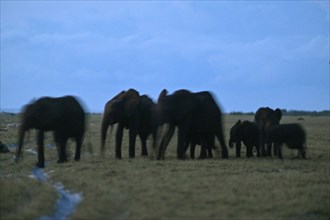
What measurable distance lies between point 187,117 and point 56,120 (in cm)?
530

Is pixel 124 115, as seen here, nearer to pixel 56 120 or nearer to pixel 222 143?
pixel 56 120

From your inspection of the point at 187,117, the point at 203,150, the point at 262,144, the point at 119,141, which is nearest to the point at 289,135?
the point at 262,144

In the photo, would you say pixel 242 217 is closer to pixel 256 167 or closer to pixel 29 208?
pixel 29 208

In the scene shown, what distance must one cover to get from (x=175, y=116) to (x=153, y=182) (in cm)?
713

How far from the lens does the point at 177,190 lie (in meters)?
14.2

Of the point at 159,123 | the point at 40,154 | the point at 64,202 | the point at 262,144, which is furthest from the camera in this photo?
the point at 262,144

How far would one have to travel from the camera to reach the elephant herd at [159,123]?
21.0m

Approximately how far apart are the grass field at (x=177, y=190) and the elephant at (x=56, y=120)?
1.22 metres

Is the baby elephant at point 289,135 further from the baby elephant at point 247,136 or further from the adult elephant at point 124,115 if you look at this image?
the adult elephant at point 124,115

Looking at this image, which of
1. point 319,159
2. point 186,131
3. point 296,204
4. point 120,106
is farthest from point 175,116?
point 296,204

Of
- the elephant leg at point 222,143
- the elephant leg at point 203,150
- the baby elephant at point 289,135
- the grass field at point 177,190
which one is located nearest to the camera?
the grass field at point 177,190

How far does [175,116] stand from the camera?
22.3m

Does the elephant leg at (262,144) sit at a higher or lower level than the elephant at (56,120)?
lower

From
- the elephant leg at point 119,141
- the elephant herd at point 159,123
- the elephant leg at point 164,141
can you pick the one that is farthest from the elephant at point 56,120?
the elephant leg at point 164,141
